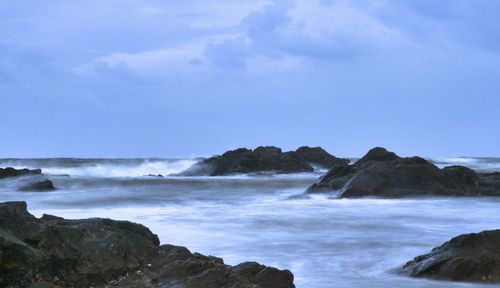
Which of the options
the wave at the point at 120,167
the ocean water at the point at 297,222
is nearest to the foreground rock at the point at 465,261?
the ocean water at the point at 297,222

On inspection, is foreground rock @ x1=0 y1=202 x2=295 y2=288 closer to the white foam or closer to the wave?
the wave

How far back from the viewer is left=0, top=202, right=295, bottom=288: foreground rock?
14.0ft

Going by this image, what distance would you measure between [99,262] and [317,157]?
1083 inches

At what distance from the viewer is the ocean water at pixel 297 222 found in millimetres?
6641

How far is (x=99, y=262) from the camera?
4.51 m

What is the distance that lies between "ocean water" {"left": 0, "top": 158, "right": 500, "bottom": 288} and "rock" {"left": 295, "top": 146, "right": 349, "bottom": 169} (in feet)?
40.6

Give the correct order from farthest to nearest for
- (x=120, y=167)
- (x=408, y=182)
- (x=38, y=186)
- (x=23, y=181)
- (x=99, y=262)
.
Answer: (x=120, y=167) → (x=23, y=181) → (x=38, y=186) → (x=408, y=182) → (x=99, y=262)

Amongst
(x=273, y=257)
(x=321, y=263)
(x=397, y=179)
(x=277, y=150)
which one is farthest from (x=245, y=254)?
(x=277, y=150)

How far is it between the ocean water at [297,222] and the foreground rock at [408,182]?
50 cm

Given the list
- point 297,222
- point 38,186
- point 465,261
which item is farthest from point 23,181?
point 465,261

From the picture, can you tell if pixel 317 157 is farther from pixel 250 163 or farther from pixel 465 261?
pixel 465 261

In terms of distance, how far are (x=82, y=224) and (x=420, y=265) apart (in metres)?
2.75

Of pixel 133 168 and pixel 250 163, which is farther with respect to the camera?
pixel 133 168

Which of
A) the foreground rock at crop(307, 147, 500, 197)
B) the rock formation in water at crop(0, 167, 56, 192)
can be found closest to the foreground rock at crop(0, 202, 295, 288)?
the foreground rock at crop(307, 147, 500, 197)
